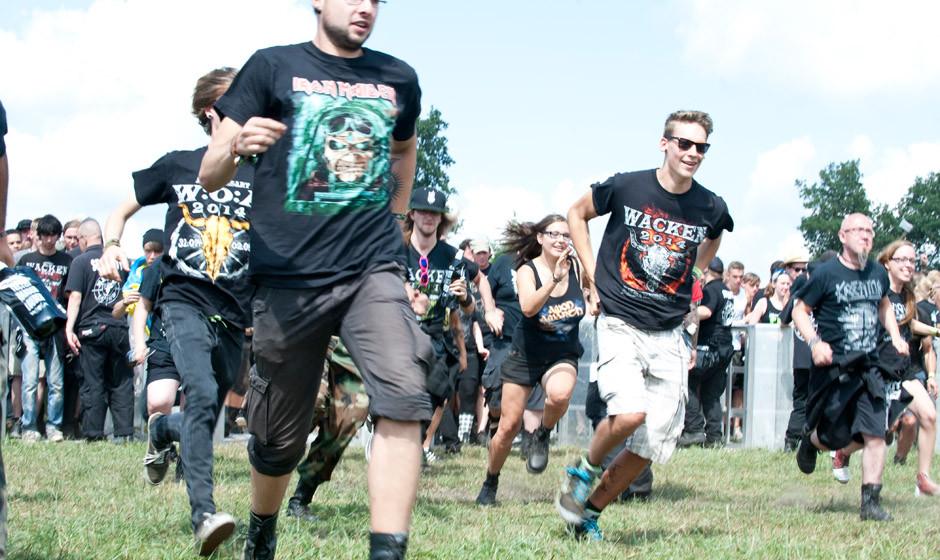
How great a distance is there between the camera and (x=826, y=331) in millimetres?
7824

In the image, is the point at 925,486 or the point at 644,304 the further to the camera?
the point at 925,486

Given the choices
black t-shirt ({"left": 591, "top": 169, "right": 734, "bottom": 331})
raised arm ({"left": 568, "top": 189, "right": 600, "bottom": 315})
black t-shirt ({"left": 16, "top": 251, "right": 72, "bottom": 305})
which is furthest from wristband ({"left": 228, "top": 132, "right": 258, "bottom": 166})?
black t-shirt ({"left": 16, "top": 251, "right": 72, "bottom": 305})

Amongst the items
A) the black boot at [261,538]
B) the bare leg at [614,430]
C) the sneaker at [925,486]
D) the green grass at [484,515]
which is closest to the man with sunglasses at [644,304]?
the bare leg at [614,430]

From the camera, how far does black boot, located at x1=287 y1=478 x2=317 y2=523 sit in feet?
19.6

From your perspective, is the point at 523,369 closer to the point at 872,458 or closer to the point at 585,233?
the point at 585,233

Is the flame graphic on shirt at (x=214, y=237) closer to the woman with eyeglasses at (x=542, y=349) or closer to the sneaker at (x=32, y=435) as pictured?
the woman with eyeglasses at (x=542, y=349)

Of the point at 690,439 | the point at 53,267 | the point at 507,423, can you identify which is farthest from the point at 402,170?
the point at 690,439

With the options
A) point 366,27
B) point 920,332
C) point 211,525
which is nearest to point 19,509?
point 211,525

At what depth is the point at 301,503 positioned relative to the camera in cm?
604

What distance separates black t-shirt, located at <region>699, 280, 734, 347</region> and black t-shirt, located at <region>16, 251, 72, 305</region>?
8086mm

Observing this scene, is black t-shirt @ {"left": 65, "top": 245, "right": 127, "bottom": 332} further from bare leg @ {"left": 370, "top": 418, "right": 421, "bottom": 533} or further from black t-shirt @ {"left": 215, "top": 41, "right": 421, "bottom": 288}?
bare leg @ {"left": 370, "top": 418, "right": 421, "bottom": 533}

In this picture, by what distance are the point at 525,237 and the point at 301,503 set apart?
3315 millimetres

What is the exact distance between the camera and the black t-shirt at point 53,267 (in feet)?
40.4

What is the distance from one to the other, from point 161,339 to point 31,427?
6.48 metres
